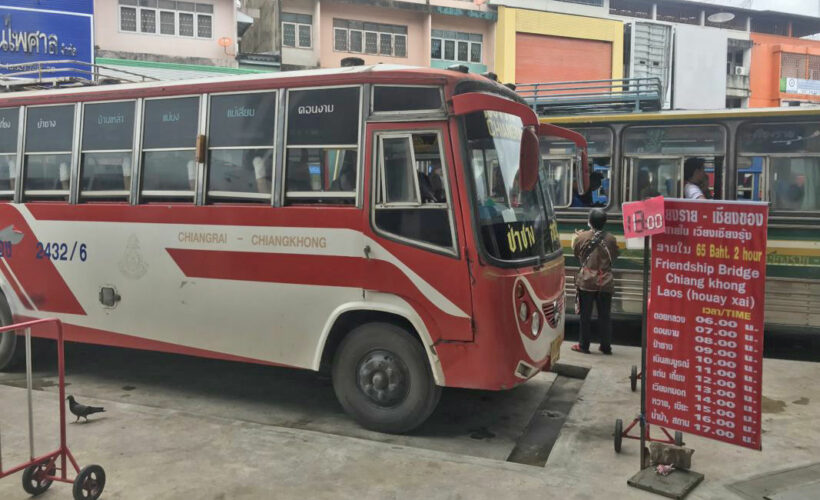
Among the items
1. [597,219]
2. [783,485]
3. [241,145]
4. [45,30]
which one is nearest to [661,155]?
[597,219]

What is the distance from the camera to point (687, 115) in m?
8.24

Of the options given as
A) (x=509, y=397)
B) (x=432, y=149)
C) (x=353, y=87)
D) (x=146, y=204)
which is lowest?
(x=509, y=397)

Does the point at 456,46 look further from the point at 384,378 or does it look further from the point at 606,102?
the point at 384,378

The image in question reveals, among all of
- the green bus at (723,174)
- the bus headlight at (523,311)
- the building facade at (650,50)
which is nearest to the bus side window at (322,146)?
the bus headlight at (523,311)

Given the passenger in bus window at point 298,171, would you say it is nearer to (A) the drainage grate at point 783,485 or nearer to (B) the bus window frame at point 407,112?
(B) the bus window frame at point 407,112

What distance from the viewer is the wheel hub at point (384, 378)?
521cm

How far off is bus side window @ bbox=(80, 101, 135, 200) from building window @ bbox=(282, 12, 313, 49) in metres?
19.5

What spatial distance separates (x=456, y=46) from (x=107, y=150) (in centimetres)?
2324

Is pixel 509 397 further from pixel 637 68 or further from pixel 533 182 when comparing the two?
pixel 637 68

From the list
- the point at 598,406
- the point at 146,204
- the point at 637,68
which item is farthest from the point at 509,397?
the point at 637,68

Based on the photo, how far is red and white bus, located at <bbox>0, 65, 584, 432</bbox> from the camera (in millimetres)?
4961

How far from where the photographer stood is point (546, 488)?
13.7ft

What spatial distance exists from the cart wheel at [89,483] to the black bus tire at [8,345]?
3.59 metres

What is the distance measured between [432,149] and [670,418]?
8.36 ft
